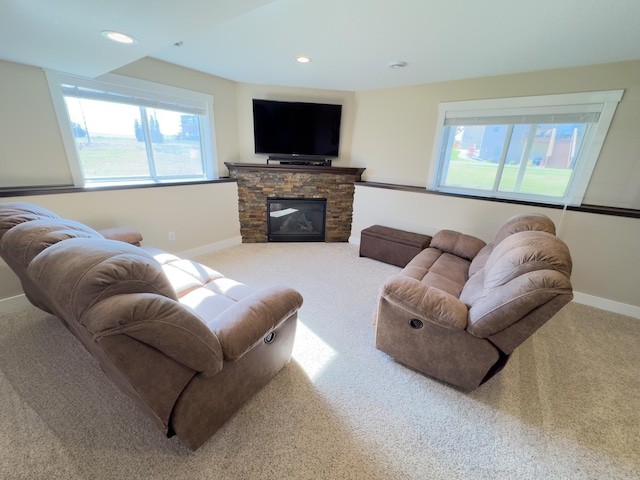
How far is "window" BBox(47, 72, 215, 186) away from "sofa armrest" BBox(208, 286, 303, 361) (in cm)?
239

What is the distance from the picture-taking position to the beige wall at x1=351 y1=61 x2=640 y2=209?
232 centimetres

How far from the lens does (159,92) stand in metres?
2.79

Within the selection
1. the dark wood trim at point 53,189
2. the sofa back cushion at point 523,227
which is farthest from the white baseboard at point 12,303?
the sofa back cushion at point 523,227

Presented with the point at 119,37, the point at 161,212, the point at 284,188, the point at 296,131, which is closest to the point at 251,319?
the point at 119,37

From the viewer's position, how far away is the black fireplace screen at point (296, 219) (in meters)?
3.92

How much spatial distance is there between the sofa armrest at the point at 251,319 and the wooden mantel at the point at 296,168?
2592 millimetres

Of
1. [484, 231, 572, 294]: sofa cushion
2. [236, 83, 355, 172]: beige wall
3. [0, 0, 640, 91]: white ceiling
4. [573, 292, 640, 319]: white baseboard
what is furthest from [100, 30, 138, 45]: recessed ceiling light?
[573, 292, 640, 319]: white baseboard

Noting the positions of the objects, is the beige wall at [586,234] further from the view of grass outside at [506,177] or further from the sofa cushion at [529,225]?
the sofa cushion at [529,225]

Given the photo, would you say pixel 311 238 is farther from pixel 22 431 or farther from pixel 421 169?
pixel 22 431

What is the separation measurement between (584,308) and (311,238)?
10.8 ft

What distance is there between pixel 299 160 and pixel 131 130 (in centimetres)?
204

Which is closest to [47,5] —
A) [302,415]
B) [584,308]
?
[302,415]

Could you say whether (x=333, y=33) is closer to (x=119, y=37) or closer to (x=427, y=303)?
(x=119, y=37)

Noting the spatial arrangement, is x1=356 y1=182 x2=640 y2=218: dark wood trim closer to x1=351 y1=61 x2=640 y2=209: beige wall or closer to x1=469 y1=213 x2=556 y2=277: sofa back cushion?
x1=351 y1=61 x2=640 y2=209: beige wall
